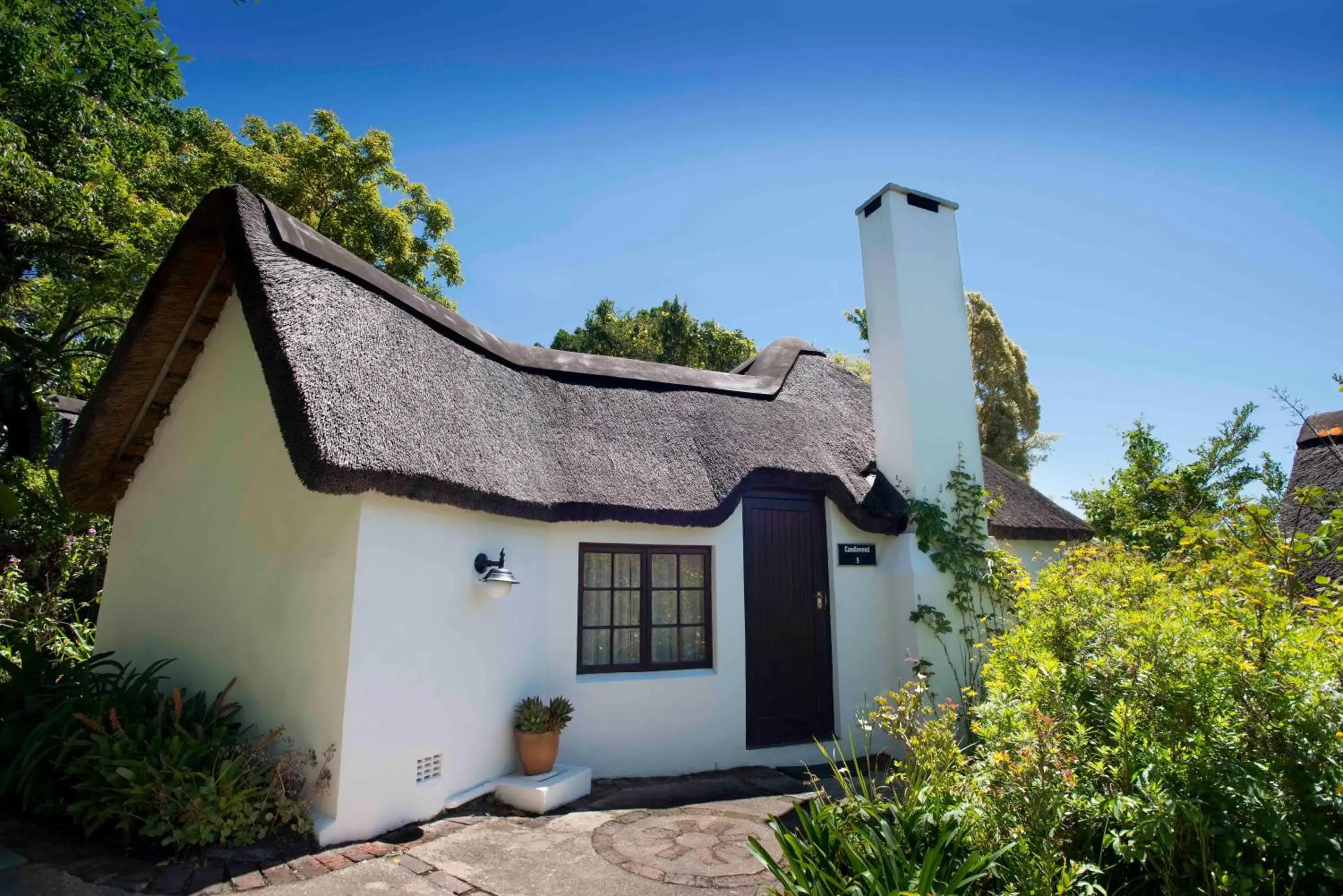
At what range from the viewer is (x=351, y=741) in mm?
4371

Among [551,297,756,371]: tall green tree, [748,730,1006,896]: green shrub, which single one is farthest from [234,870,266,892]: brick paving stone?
[551,297,756,371]: tall green tree

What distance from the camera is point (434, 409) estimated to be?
5387 millimetres

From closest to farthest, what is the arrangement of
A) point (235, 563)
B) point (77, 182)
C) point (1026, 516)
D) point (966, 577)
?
point (235, 563), point (966, 577), point (77, 182), point (1026, 516)

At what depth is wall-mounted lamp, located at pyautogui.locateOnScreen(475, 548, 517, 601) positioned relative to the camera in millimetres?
5316

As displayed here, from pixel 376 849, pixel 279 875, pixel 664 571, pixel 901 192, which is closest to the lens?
pixel 279 875

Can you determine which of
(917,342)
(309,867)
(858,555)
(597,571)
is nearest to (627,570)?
(597,571)

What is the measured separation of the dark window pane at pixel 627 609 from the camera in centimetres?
668

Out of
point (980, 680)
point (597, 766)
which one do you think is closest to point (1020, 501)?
point (980, 680)

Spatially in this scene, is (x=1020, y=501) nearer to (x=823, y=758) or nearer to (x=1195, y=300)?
(x=1195, y=300)

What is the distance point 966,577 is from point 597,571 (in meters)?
4.03

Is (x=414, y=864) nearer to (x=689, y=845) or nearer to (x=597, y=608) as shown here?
(x=689, y=845)

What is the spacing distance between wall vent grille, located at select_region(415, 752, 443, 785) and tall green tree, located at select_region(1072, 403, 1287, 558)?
6120 millimetres

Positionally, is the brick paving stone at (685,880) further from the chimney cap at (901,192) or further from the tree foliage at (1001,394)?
the tree foliage at (1001,394)

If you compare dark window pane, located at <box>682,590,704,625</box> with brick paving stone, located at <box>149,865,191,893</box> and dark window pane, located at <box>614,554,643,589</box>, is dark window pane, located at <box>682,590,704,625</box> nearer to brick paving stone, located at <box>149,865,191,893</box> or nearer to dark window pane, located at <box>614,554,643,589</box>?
dark window pane, located at <box>614,554,643,589</box>
